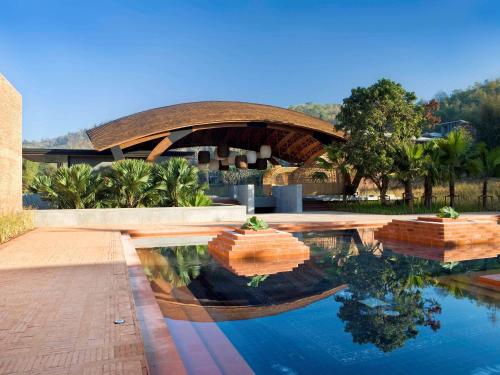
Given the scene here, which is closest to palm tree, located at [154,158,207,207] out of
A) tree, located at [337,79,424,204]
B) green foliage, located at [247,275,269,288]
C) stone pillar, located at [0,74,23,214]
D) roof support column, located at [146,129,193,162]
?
stone pillar, located at [0,74,23,214]

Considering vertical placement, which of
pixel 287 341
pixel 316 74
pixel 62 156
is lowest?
pixel 287 341

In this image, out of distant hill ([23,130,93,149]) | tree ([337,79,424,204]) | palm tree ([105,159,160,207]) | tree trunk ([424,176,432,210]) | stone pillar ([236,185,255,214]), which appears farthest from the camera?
distant hill ([23,130,93,149])

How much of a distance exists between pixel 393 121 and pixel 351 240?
12.5 m

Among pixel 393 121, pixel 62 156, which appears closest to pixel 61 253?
pixel 393 121

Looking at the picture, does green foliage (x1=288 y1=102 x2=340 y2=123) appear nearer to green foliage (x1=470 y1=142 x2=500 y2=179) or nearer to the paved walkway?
green foliage (x1=470 y1=142 x2=500 y2=179)

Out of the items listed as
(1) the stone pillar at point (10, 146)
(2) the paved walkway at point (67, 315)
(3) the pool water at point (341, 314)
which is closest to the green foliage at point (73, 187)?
(1) the stone pillar at point (10, 146)

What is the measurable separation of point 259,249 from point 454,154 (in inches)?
668

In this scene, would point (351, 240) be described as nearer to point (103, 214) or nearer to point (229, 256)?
point (229, 256)

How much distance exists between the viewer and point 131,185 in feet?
54.8

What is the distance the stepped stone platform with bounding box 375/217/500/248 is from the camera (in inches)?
428

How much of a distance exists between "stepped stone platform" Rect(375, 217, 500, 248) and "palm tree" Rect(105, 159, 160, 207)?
10.2m

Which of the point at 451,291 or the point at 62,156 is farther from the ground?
the point at 62,156

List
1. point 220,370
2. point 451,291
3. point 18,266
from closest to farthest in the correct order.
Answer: point 220,370
point 451,291
point 18,266

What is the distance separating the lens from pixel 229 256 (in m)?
8.95
